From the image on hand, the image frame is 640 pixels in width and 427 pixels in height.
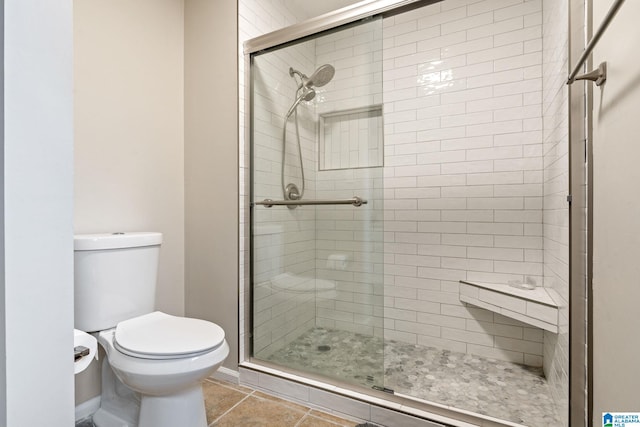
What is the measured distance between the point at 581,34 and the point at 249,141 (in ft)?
5.09

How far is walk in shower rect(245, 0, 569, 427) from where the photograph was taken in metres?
1.60

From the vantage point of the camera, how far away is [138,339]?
1.25 m

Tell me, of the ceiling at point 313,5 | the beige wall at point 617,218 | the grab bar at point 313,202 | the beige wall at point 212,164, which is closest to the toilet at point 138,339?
the beige wall at point 212,164

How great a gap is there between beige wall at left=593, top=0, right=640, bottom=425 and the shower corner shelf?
0.53m

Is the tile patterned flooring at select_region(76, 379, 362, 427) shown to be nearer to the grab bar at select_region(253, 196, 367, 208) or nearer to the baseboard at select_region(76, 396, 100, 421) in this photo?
the baseboard at select_region(76, 396, 100, 421)

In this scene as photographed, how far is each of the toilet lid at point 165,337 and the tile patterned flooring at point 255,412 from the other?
18.4 inches

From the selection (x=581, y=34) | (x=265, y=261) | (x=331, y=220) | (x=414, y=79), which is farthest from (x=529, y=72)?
(x=265, y=261)

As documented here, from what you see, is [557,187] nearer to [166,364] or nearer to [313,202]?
[313,202]

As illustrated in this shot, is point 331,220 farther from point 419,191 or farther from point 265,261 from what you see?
point 419,191

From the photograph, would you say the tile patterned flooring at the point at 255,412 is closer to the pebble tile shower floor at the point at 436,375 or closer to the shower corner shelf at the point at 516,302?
the pebble tile shower floor at the point at 436,375

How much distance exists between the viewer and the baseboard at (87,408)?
1482mm

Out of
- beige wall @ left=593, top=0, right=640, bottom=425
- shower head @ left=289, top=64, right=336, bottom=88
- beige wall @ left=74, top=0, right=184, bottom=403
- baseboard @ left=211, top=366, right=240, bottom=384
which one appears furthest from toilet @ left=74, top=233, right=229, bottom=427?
beige wall @ left=593, top=0, right=640, bottom=425

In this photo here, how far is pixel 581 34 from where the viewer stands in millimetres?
1167

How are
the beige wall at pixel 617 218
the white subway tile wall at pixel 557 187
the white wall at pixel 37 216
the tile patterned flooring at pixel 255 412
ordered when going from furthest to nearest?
the tile patterned flooring at pixel 255 412, the white subway tile wall at pixel 557 187, the beige wall at pixel 617 218, the white wall at pixel 37 216
